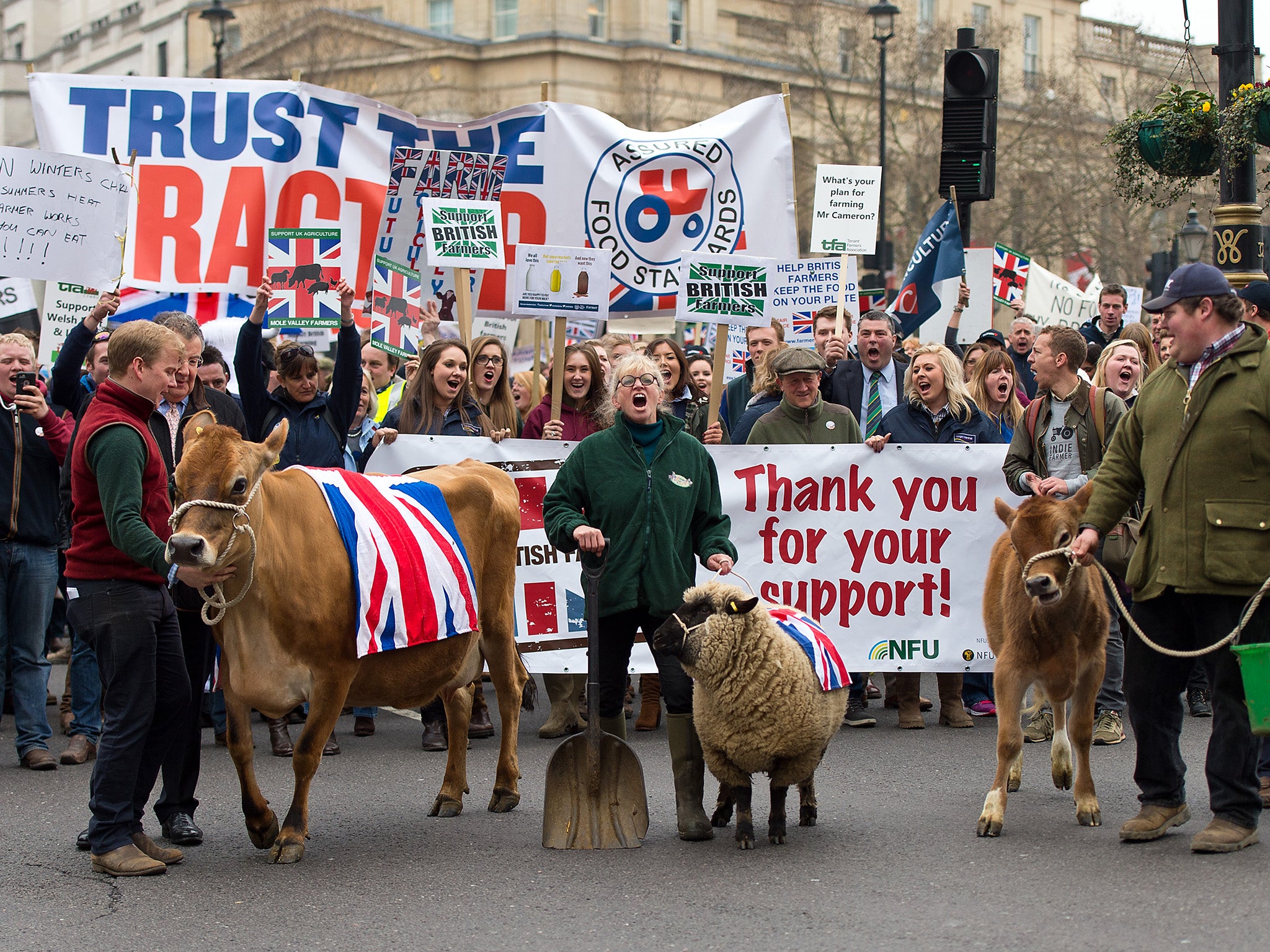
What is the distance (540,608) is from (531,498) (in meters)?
0.72

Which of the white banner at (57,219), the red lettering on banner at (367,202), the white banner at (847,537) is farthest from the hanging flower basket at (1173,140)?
the white banner at (57,219)

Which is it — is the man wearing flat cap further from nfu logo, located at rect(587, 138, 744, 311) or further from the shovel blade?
the shovel blade

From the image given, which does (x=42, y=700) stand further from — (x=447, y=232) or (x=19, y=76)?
(x=19, y=76)

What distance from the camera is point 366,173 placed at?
38.2 ft

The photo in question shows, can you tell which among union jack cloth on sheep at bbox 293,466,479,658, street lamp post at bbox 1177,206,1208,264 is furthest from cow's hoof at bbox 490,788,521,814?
street lamp post at bbox 1177,206,1208,264

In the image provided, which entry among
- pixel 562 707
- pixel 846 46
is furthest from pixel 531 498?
pixel 846 46

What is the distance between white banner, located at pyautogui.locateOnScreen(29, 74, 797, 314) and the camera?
11180 millimetres

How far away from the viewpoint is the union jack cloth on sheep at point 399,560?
6.69m

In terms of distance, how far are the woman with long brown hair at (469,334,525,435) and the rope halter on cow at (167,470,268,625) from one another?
3880 millimetres

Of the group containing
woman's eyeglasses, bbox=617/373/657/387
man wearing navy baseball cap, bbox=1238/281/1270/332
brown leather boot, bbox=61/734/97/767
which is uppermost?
man wearing navy baseball cap, bbox=1238/281/1270/332

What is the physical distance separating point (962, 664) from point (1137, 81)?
132 ft

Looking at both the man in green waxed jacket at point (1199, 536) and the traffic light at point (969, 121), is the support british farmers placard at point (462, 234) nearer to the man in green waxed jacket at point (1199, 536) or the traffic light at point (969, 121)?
the traffic light at point (969, 121)

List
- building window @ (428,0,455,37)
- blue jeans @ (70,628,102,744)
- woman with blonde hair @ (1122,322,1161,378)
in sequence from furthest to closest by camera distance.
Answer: building window @ (428,0,455,37) < woman with blonde hair @ (1122,322,1161,378) < blue jeans @ (70,628,102,744)

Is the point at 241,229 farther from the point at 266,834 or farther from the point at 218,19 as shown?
the point at 218,19
